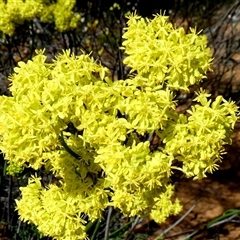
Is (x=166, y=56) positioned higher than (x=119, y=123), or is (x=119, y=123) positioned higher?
(x=166, y=56)

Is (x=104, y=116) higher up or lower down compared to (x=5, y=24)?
lower down

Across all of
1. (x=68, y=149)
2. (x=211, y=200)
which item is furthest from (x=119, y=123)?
(x=211, y=200)

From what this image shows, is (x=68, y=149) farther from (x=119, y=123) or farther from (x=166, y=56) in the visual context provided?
(x=166, y=56)

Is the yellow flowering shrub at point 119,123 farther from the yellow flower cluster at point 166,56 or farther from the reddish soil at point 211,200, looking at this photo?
the reddish soil at point 211,200

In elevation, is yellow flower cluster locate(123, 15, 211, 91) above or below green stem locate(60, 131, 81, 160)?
above

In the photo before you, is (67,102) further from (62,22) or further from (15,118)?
(62,22)

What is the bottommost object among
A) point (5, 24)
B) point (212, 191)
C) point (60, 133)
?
point (212, 191)

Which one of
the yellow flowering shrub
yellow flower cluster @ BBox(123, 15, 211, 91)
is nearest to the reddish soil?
the yellow flowering shrub

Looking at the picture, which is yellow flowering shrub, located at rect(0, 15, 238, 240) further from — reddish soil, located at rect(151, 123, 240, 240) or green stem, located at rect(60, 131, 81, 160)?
reddish soil, located at rect(151, 123, 240, 240)

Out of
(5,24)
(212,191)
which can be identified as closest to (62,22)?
(5,24)
